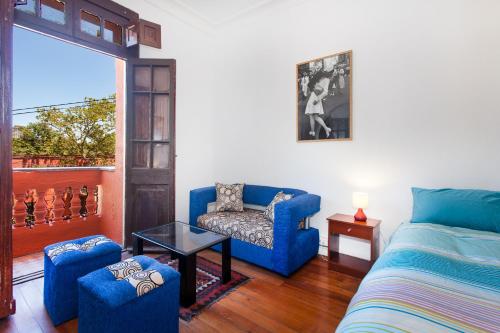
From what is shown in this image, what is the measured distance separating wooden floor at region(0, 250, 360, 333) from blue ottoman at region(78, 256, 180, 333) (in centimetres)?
32

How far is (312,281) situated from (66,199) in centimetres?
333

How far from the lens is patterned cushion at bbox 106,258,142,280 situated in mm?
1586

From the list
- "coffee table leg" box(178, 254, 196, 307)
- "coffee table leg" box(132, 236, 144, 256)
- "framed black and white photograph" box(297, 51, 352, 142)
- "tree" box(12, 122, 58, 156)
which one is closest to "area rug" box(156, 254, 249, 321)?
"coffee table leg" box(178, 254, 196, 307)

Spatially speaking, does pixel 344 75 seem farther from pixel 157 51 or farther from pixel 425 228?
pixel 157 51

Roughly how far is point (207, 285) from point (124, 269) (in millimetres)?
918

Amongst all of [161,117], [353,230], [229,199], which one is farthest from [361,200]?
[161,117]

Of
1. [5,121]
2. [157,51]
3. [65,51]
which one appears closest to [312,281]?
[5,121]

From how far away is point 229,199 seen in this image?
11.1 ft

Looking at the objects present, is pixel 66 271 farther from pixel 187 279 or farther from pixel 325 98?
pixel 325 98

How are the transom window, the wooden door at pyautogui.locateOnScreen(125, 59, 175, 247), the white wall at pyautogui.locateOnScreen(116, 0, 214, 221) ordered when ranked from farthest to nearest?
the white wall at pyautogui.locateOnScreen(116, 0, 214, 221), the wooden door at pyautogui.locateOnScreen(125, 59, 175, 247), the transom window

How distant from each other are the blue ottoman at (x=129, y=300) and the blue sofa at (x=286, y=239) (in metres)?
1.12

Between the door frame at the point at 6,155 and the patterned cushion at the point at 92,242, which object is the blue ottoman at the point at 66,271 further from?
the door frame at the point at 6,155

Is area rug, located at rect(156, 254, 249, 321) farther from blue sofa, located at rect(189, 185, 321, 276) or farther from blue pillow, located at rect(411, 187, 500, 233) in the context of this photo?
blue pillow, located at rect(411, 187, 500, 233)

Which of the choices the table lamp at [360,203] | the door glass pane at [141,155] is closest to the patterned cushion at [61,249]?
the door glass pane at [141,155]
